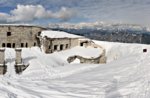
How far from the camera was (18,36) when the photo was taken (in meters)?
40.3

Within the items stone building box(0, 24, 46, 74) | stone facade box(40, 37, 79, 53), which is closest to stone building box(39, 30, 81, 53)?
stone facade box(40, 37, 79, 53)

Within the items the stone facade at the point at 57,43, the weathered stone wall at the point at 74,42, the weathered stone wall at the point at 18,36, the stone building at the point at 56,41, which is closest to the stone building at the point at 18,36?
the weathered stone wall at the point at 18,36

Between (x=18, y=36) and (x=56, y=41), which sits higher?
(x=18, y=36)

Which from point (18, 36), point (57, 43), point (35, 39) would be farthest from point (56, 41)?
point (18, 36)

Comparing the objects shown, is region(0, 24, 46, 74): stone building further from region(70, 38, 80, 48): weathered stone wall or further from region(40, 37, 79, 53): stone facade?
region(70, 38, 80, 48): weathered stone wall

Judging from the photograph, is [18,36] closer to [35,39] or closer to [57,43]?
[35,39]

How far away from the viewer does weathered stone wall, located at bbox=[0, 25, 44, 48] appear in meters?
39.8

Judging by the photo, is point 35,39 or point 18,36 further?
point 35,39

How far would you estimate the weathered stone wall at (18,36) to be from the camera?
39.8 m

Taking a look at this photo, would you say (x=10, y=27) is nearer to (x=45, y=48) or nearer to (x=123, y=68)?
(x=45, y=48)

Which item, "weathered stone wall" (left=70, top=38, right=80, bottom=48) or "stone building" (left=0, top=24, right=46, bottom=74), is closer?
"stone building" (left=0, top=24, right=46, bottom=74)

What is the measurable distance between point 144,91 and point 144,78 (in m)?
2.71

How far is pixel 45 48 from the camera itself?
39656 millimetres

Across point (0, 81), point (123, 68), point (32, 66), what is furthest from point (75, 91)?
point (32, 66)
